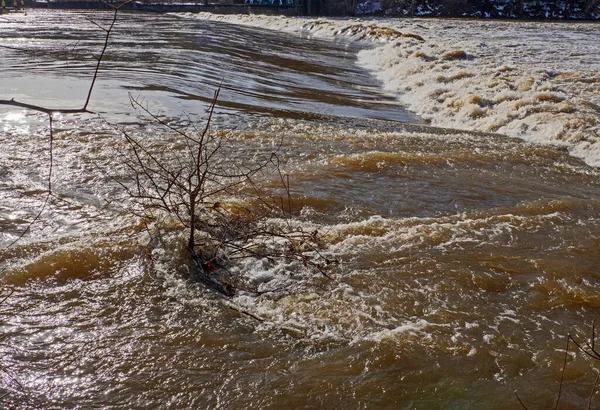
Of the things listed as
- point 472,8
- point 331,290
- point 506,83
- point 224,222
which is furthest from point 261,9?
point 331,290

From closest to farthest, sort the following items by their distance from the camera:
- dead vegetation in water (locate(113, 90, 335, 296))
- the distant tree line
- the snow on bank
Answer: dead vegetation in water (locate(113, 90, 335, 296))
the snow on bank
the distant tree line

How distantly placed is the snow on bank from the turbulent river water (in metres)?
1.14

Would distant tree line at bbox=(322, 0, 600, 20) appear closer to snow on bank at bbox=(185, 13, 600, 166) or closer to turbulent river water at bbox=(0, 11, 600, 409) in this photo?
snow on bank at bbox=(185, 13, 600, 166)

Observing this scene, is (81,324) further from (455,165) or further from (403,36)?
(403,36)

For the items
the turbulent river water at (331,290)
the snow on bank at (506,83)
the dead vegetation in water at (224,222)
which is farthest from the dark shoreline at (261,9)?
the dead vegetation in water at (224,222)

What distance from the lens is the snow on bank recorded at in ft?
28.7

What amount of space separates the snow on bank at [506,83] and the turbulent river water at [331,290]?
1138mm

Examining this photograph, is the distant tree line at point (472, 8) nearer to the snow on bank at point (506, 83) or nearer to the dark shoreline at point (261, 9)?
the dark shoreline at point (261, 9)

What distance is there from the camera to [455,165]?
6.80m

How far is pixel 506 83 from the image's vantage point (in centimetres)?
1135

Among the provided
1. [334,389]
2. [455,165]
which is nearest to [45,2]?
[455,165]

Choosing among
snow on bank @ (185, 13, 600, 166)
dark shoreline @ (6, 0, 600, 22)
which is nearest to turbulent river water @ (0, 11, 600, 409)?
snow on bank @ (185, 13, 600, 166)

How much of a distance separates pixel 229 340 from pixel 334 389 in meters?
0.71

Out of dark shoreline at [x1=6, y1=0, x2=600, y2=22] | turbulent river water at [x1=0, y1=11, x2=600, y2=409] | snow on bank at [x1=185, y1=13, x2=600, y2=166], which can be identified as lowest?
turbulent river water at [x1=0, y1=11, x2=600, y2=409]
